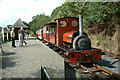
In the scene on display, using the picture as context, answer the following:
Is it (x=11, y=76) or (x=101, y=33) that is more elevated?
(x=101, y=33)

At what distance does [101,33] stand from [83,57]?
7.76m

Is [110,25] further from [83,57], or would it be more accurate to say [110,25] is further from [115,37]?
[83,57]

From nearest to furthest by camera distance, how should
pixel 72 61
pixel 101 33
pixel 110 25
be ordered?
pixel 72 61, pixel 110 25, pixel 101 33

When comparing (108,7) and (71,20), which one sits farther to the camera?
(108,7)

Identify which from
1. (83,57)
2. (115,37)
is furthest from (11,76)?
(115,37)

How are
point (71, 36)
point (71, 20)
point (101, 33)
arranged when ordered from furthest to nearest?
1. point (101, 33)
2. point (71, 20)
3. point (71, 36)

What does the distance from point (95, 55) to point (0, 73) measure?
4325mm

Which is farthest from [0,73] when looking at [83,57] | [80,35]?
[80,35]

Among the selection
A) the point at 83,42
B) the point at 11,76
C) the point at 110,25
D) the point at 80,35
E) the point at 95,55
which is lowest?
the point at 11,76

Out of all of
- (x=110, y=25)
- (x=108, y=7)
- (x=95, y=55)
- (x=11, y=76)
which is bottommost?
(x=11, y=76)

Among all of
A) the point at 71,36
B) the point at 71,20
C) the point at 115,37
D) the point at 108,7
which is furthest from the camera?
the point at 115,37

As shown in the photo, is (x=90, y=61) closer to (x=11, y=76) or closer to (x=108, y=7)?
(x=11, y=76)

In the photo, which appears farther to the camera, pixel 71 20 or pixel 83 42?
pixel 71 20

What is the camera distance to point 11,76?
3822 mm
